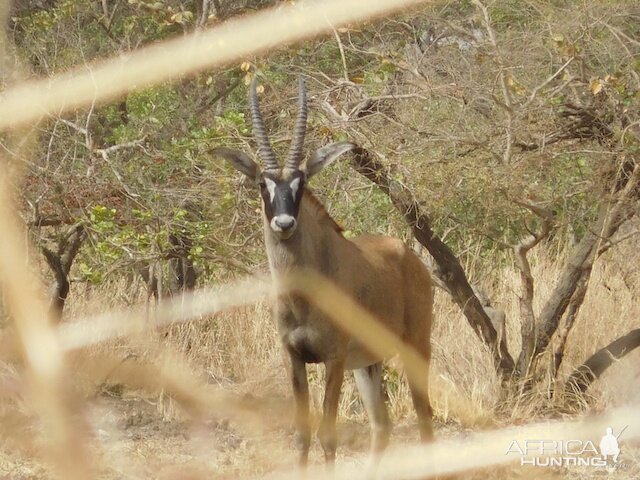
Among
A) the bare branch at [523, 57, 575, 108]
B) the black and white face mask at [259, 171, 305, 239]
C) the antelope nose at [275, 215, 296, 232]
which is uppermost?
the bare branch at [523, 57, 575, 108]

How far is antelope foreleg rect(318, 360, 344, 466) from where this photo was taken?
6.85 meters

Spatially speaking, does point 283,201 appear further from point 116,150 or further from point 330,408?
point 116,150

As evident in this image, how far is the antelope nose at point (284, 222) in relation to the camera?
6.49 meters

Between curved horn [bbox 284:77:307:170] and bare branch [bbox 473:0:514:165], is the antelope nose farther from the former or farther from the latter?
bare branch [bbox 473:0:514:165]

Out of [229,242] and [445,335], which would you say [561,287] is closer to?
[445,335]

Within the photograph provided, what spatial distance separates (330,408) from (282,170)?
158cm

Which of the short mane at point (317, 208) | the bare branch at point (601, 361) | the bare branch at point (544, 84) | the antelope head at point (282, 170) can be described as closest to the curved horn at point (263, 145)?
the antelope head at point (282, 170)

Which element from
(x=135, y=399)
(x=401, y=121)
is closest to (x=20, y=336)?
(x=135, y=399)

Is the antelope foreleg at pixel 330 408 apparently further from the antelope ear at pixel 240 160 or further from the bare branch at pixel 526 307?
the bare branch at pixel 526 307

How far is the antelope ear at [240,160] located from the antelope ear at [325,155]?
1.17ft

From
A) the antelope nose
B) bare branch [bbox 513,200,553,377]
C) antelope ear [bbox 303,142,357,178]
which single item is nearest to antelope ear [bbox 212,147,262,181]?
A: antelope ear [bbox 303,142,357,178]

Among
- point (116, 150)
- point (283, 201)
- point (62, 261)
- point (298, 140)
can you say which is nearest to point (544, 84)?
point (298, 140)

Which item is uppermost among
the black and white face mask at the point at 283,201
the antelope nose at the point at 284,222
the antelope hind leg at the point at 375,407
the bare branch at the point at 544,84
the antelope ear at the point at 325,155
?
the bare branch at the point at 544,84

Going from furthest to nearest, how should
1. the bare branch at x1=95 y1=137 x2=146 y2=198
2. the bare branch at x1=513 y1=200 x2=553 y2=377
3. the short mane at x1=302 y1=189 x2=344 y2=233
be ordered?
the bare branch at x1=95 y1=137 x2=146 y2=198 → the bare branch at x1=513 y1=200 x2=553 y2=377 → the short mane at x1=302 y1=189 x2=344 y2=233
